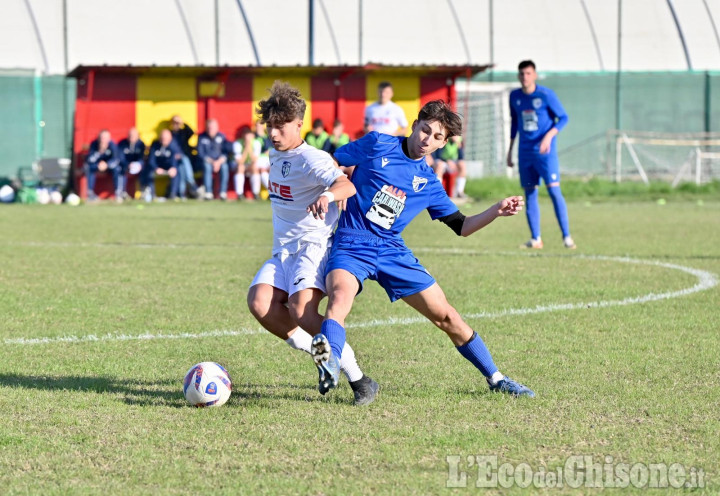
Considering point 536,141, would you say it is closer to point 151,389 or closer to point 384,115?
point 384,115

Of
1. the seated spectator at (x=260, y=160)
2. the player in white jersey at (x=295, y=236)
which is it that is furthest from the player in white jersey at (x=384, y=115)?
the player in white jersey at (x=295, y=236)

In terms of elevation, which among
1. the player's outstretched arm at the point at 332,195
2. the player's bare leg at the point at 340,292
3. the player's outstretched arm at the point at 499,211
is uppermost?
the player's outstretched arm at the point at 332,195

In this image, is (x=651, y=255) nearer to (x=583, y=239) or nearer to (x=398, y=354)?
(x=583, y=239)

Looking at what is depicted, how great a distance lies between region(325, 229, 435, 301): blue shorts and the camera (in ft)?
16.0

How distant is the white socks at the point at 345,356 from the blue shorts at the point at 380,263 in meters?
0.33

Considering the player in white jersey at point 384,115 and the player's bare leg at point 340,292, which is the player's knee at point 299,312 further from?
the player in white jersey at point 384,115

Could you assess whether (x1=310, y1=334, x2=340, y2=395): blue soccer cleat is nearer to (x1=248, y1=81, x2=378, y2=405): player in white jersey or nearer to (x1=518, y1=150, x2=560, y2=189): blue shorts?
(x1=248, y1=81, x2=378, y2=405): player in white jersey

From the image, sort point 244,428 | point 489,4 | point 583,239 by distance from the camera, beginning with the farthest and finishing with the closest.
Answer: point 489,4 < point 583,239 < point 244,428

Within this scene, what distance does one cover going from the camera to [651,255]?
11.2 m

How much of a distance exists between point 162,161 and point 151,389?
57.4ft

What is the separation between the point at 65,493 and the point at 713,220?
14622 mm

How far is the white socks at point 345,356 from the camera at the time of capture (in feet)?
15.6

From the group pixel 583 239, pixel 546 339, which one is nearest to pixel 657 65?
pixel 583 239

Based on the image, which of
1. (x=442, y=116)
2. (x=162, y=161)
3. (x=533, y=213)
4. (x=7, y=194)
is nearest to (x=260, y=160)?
(x=162, y=161)
